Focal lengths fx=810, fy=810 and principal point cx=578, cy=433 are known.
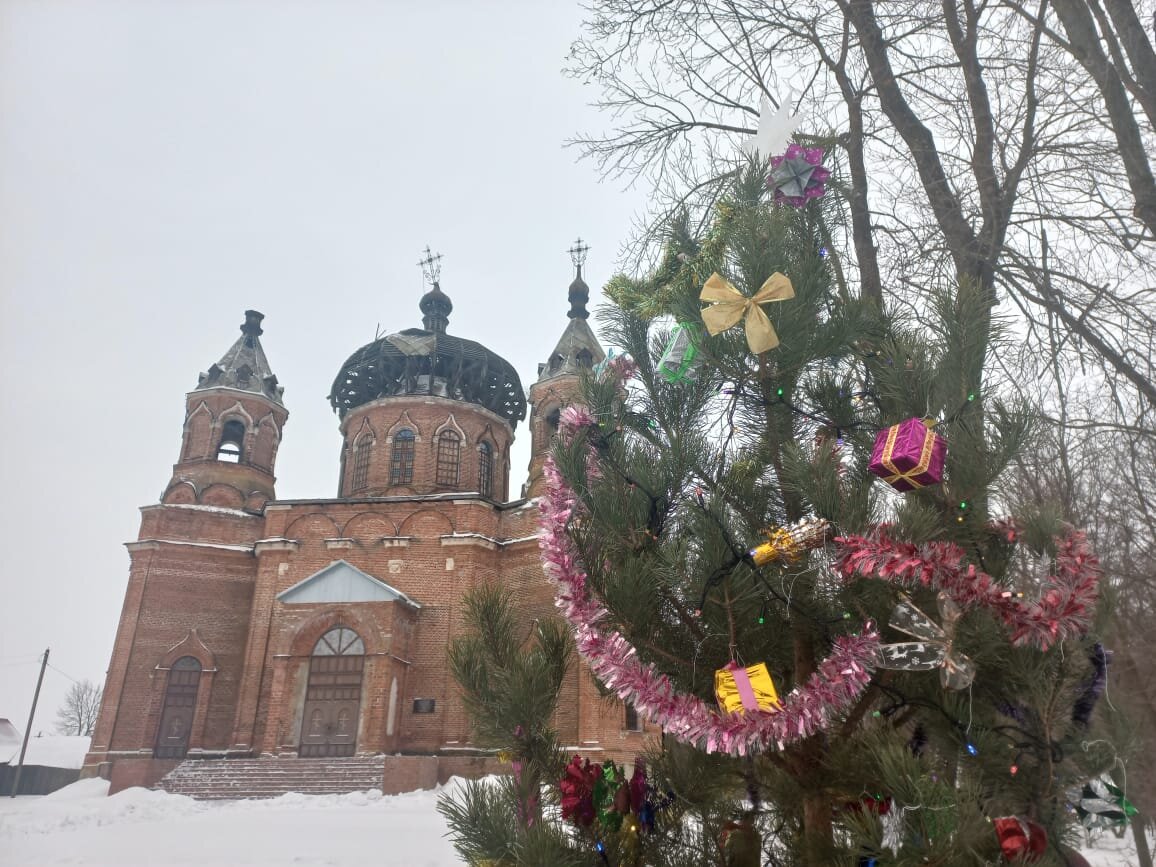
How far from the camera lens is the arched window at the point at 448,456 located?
22750 millimetres

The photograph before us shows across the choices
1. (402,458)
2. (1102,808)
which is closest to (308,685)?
(402,458)

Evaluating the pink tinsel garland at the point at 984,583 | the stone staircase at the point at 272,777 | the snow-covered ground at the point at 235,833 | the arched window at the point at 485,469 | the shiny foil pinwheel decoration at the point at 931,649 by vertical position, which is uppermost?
the arched window at the point at 485,469

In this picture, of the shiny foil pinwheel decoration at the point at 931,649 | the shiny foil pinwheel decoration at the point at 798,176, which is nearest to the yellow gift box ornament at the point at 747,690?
the shiny foil pinwheel decoration at the point at 931,649

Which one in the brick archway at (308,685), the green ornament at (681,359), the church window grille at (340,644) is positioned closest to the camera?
the green ornament at (681,359)

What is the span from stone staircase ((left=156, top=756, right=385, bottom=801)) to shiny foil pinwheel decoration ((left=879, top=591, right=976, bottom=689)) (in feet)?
49.8

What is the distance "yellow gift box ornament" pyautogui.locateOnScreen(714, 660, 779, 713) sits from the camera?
222cm

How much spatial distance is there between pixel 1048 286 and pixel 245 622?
19.9 meters

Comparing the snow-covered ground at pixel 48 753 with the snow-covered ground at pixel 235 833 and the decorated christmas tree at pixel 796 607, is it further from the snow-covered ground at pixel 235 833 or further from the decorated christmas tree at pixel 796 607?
the decorated christmas tree at pixel 796 607

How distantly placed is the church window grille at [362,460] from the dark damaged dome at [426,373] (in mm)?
1372

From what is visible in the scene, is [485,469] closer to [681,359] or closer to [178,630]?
[178,630]

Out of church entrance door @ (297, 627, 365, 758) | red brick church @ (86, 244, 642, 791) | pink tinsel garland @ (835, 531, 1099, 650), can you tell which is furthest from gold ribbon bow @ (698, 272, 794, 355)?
church entrance door @ (297, 627, 365, 758)

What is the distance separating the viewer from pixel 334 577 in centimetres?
1866

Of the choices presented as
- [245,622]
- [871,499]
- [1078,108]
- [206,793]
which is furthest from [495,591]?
[245,622]

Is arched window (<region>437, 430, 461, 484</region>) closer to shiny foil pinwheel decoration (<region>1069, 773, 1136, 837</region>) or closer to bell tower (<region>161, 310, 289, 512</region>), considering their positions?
bell tower (<region>161, 310, 289, 512</region>)
